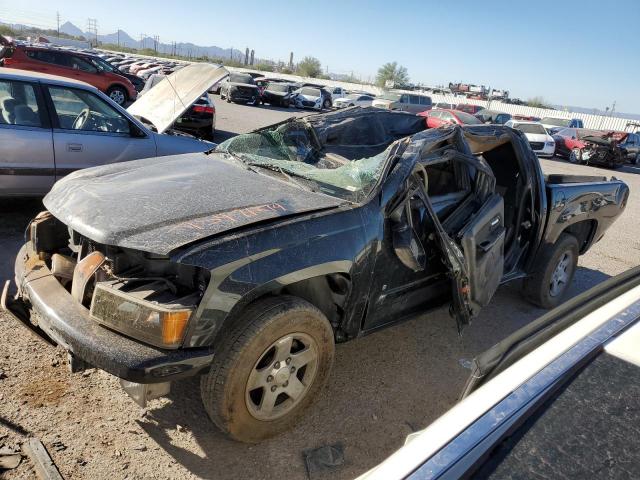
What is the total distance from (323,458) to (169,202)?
1.59 meters

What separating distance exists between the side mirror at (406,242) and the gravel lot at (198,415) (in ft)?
2.64

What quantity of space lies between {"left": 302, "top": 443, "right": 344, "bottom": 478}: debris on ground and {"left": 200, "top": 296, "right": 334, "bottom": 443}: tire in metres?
0.20

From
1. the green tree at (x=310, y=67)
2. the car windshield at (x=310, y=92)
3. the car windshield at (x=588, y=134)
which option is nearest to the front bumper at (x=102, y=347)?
the car windshield at (x=588, y=134)

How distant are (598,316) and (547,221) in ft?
9.65

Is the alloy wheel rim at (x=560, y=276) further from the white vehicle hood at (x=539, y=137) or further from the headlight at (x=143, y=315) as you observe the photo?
the white vehicle hood at (x=539, y=137)

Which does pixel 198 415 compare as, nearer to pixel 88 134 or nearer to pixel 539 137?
pixel 88 134

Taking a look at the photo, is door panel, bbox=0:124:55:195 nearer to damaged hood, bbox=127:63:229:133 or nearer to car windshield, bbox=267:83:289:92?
damaged hood, bbox=127:63:229:133

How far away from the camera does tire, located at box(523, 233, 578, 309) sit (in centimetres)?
446

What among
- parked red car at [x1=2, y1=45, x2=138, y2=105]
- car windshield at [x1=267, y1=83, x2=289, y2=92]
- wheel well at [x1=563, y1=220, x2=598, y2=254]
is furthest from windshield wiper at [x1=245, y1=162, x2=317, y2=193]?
car windshield at [x1=267, y1=83, x2=289, y2=92]

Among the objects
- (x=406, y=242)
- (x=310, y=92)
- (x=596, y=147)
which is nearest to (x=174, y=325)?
(x=406, y=242)

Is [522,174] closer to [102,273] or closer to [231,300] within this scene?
[231,300]

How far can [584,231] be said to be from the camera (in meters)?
5.01

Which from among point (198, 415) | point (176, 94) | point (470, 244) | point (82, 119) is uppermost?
point (176, 94)

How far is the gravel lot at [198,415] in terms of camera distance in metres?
2.39
